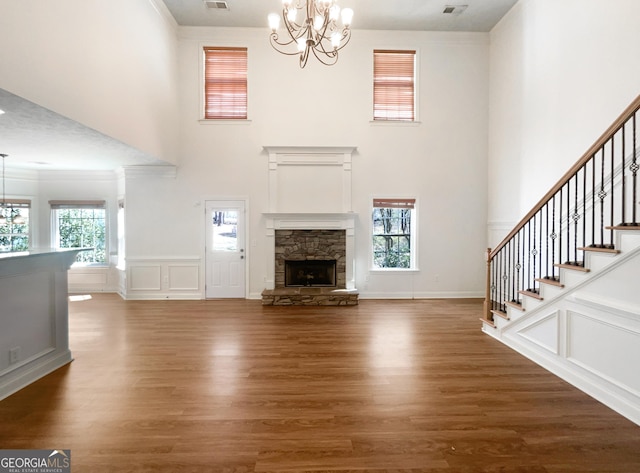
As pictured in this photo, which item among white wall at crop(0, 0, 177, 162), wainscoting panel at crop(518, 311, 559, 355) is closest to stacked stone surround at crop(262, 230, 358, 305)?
white wall at crop(0, 0, 177, 162)

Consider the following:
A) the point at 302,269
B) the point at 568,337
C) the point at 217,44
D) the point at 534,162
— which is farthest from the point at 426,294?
the point at 217,44

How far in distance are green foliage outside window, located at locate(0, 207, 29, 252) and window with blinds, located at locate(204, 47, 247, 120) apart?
180 inches

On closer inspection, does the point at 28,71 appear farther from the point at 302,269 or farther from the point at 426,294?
the point at 426,294

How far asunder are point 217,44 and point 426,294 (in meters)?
6.75

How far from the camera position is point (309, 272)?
279 inches

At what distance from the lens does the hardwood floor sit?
2205mm

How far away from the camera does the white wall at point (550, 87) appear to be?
4.11m

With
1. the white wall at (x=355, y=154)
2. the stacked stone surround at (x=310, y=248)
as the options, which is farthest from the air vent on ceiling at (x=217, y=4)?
the stacked stone surround at (x=310, y=248)

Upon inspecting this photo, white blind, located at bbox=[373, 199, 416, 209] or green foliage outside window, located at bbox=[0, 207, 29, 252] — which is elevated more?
white blind, located at bbox=[373, 199, 416, 209]

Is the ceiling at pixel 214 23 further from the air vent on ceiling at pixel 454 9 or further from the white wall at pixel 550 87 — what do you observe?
the white wall at pixel 550 87

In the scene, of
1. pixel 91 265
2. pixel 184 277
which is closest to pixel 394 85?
pixel 184 277

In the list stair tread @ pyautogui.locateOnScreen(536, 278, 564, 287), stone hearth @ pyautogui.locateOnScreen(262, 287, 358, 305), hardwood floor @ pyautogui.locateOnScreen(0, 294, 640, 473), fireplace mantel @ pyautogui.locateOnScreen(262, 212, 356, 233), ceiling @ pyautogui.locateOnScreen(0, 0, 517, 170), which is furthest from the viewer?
fireplace mantel @ pyautogui.locateOnScreen(262, 212, 356, 233)

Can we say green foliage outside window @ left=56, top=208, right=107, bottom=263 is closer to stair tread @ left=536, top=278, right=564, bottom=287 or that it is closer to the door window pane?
the door window pane

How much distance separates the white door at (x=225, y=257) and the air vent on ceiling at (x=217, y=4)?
3768mm
